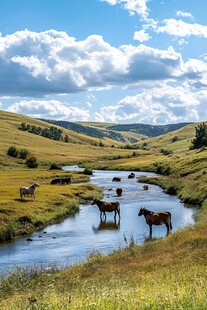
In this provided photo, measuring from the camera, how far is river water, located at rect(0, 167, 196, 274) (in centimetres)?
2761

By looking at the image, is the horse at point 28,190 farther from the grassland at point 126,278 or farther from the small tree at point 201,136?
the small tree at point 201,136

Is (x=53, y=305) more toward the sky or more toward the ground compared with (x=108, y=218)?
more toward the sky

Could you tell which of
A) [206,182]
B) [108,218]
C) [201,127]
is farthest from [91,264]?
[201,127]

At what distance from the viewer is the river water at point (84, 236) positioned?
90.6 ft

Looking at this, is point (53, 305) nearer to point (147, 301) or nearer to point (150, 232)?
point (147, 301)

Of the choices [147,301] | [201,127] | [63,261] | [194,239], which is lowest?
[63,261]

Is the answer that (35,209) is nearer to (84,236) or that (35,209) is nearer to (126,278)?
(84,236)

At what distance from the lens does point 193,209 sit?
155 feet

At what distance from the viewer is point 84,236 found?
115 feet

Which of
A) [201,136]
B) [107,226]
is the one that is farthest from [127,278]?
[201,136]

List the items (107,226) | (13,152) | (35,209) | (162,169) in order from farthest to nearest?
(13,152), (162,169), (35,209), (107,226)

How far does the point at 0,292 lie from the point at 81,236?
18719 mm

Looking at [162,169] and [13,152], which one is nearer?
[162,169]

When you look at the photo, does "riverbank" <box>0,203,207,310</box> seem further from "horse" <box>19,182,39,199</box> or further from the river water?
"horse" <box>19,182,39,199</box>
